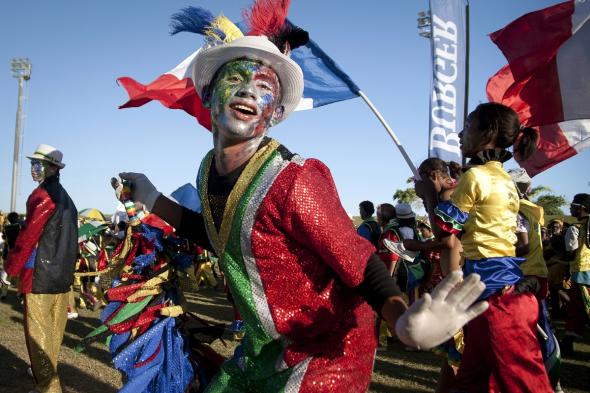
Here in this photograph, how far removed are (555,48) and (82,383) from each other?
6091 mm

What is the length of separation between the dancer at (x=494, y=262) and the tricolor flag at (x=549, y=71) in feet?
9.43

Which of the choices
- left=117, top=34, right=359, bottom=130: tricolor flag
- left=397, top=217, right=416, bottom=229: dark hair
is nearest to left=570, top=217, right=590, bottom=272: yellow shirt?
left=397, top=217, right=416, bottom=229: dark hair

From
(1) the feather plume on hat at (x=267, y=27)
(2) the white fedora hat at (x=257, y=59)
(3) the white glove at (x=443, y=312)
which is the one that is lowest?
(3) the white glove at (x=443, y=312)

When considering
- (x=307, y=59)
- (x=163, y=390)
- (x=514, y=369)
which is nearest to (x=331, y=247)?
(x=514, y=369)

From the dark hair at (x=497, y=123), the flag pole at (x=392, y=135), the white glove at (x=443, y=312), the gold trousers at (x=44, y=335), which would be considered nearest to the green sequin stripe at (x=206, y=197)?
the white glove at (x=443, y=312)

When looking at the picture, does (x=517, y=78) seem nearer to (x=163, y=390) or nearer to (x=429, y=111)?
(x=429, y=111)

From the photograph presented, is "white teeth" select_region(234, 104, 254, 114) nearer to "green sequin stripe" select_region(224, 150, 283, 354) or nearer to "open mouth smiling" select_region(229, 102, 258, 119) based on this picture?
"open mouth smiling" select_region(229, 102, 258, 119)

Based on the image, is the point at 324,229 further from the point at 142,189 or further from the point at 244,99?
the point at 142,189

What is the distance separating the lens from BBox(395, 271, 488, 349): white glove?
1216 mm

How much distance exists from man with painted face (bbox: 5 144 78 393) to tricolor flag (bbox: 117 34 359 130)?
1642 millimetres

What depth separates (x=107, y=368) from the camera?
17.3 feet

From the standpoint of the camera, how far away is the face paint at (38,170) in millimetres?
4660

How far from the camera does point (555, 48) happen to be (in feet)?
17.4

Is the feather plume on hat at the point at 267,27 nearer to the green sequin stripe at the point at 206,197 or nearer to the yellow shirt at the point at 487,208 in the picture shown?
the green sequin stripe at the point at 206,197
